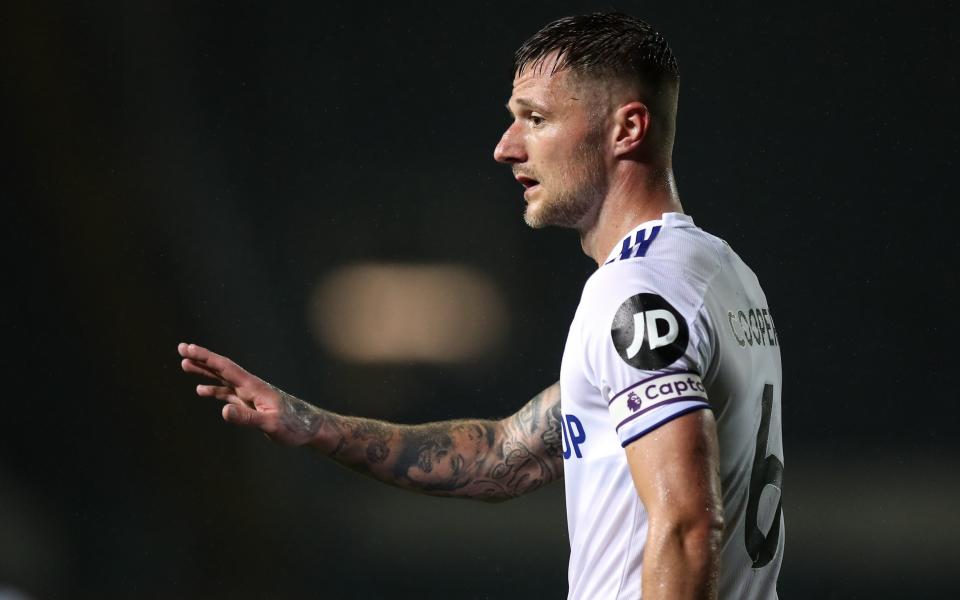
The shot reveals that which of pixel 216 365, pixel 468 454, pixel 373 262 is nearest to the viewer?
pixel 216 365

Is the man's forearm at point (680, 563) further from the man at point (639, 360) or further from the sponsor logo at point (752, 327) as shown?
the sponsor logo at point (752, 327)

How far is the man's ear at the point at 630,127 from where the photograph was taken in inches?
48.5

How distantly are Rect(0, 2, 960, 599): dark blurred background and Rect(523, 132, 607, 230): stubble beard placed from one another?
1613 mm

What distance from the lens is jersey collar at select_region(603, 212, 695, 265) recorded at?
43.6 inches

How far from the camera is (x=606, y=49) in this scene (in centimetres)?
125

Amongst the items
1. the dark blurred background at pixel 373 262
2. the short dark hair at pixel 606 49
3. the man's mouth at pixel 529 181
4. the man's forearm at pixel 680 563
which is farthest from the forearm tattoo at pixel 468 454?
the dark blurred background at pixel 373 262

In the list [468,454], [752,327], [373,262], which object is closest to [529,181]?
[752,327]

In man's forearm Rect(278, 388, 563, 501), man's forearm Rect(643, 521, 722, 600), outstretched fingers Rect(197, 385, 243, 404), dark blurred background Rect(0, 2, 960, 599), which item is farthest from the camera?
dark blurred background Rect(0, 2, 960, 599)

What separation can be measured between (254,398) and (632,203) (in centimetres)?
55

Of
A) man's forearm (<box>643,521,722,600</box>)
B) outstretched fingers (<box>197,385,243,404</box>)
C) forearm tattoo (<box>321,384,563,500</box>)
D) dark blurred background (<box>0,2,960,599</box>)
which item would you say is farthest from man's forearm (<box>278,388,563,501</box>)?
dark blurred background (<box>0,2,960,599</box>)

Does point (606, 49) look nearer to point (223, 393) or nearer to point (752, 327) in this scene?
point (752, 327)

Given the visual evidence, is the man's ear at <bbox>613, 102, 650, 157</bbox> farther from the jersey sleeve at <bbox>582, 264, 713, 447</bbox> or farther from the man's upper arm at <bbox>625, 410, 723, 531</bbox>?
the man's upper arm at <bbox>625, 410, 723, 531</bbox>

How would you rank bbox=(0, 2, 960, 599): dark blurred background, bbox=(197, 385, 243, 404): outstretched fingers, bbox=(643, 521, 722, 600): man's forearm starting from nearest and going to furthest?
1. bbox=(643, 521, 722, 600): man's forearm
2. bbox=(197, 385, 243, 404): outstretched fingers
3. bbox=(0, 2, 960, 599): dark blurred background

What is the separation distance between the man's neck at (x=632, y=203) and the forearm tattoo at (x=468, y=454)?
1.12ft
